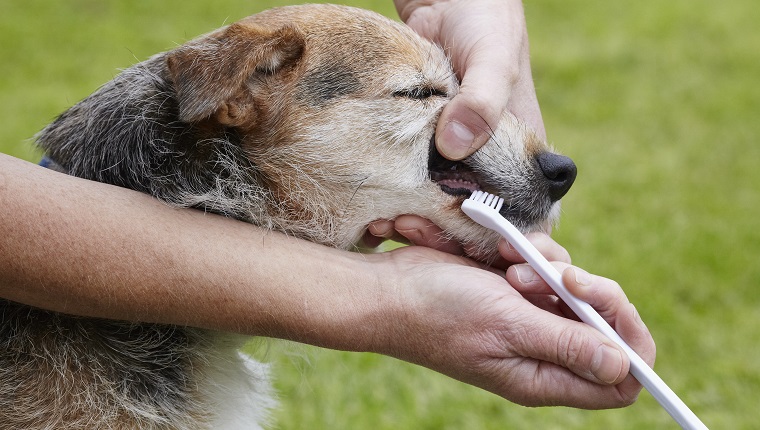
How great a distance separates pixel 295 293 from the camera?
8.67 ft

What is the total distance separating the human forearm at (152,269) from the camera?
99.7 inches

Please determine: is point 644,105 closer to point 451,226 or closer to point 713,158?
point 713,158

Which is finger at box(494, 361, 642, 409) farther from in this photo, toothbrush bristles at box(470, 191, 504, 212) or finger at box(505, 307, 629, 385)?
toothbrush bristles at box(470, 191, 504, 212)

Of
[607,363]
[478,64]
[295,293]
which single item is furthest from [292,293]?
[478,64]

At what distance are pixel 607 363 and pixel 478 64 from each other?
119 cm

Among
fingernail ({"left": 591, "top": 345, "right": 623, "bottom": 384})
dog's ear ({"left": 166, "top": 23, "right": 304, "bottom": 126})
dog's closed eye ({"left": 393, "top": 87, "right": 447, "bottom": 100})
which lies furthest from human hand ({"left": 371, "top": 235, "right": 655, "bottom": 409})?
dog's ear ({"left": 166, "top": 23, "right": 304, "bottom": 126})

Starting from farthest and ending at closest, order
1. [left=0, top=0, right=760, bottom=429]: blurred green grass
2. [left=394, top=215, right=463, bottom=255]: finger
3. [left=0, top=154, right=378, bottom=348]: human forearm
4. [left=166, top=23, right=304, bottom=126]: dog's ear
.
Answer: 1. [left=0, top=0, right=760, bottom=429]: blurred green grass
2. [left=394, top=215, right=463, bottom=255]: finger
3. [left=166, top=23, right=304, bottom=126]: dog's ear
4. [left=0, top=154, right=378, bottom=348]: human forearm

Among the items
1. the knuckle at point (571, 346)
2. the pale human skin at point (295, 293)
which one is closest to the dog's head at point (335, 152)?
the pale human skin at point (295, 293)

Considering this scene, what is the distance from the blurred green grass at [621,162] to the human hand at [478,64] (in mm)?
1220

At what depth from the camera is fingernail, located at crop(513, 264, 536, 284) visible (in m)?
2.71

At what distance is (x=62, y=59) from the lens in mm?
9602

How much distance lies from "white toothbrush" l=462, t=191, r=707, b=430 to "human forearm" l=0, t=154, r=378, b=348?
0.43 meters

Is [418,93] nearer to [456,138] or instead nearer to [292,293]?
[456,138]

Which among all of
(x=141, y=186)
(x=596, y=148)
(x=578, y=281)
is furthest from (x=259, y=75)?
(x=596, y=148)
